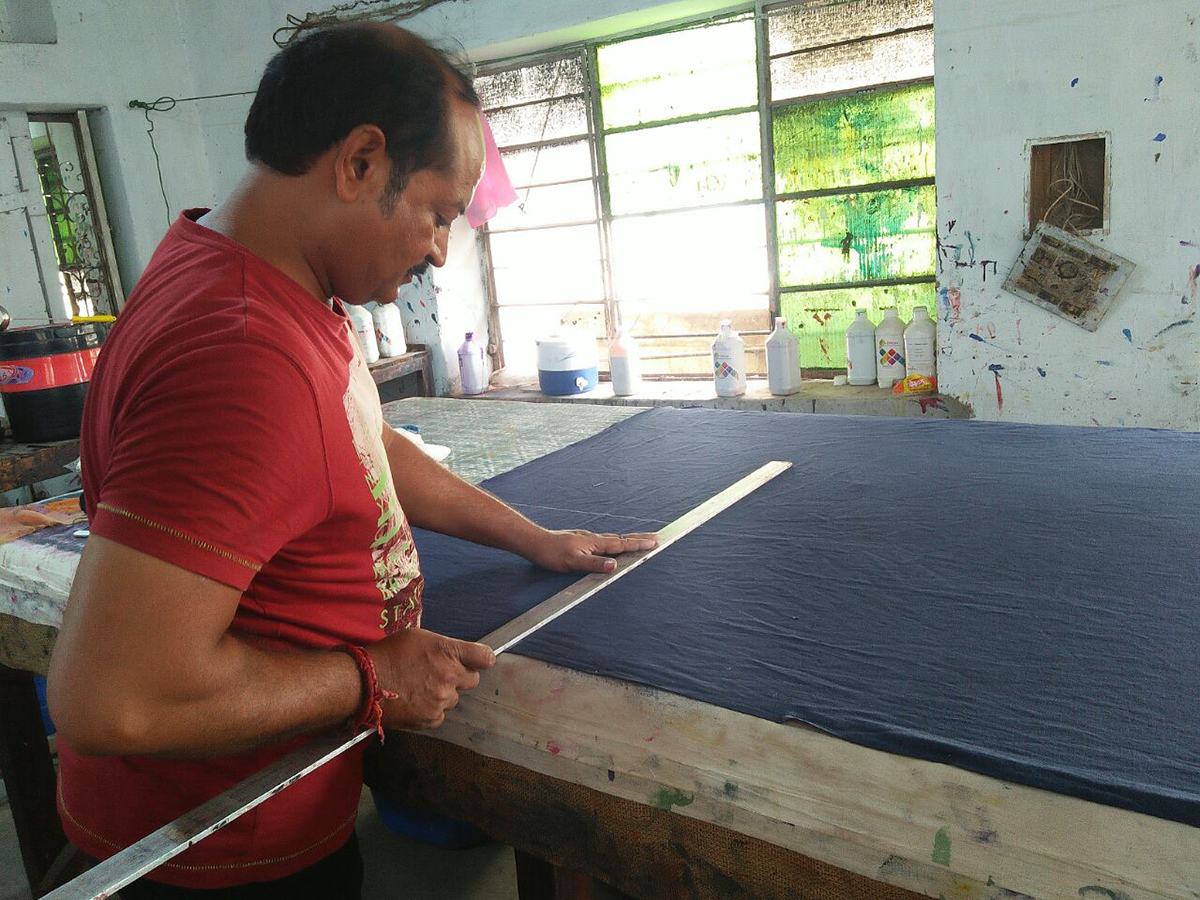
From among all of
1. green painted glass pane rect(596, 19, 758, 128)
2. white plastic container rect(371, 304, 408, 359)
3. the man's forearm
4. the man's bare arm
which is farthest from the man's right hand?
white plastic container rect(371, 304, 408, 359)

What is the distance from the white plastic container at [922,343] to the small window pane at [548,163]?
1.63 meters

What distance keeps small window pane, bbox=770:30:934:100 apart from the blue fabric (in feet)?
6.78

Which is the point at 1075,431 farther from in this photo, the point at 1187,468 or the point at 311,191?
the point at 311,191

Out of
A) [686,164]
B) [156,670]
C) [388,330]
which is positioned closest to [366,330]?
[388,330]

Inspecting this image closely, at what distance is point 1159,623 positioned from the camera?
1.01 meters

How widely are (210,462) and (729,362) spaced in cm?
317

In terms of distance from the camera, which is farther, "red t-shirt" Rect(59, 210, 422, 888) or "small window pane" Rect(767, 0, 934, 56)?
"small window pane" Rect(767, 0, 934, 56)

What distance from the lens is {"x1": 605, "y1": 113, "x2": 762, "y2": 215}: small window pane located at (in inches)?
150

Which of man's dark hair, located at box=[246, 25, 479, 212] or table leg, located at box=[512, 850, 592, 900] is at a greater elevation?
man's dark hair, located at box=[246, 25, 479, 212]

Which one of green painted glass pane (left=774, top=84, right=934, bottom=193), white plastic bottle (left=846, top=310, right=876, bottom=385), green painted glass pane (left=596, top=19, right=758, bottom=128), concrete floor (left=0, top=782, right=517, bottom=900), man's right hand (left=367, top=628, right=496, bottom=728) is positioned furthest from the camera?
green painted glass pane (left=596, top=19, right=758, bottom=128)

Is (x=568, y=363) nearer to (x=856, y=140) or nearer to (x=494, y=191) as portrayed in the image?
(x=494, y=191)

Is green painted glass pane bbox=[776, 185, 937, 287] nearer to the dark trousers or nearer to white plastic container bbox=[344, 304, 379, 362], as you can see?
white plastic container bbox=[344, 304, 379, 362]

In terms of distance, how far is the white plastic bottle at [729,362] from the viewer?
12.3 feet

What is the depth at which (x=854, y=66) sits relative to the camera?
11.4 ft
